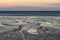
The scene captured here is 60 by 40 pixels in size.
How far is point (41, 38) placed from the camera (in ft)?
10.9

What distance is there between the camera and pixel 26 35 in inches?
138

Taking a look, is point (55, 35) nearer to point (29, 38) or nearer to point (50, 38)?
point (50, 38)

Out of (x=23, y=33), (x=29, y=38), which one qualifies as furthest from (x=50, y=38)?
(x=23, y=33)

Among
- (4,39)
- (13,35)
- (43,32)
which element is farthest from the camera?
(43,32)

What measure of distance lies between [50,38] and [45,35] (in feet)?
0.70

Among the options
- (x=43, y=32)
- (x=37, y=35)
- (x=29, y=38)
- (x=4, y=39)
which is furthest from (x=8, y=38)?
(x=43, y=32)

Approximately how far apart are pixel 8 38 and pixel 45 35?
78 cm

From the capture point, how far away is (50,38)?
3311 millimetres

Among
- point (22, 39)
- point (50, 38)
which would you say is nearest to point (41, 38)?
point (50, 38)

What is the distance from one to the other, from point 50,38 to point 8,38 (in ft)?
2.70

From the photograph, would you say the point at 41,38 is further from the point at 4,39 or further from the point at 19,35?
the point at 4,39

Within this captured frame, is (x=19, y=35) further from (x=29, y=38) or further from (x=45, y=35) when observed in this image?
(x=45, y=35)

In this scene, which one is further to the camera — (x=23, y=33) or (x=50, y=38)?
(x=23, y=33)

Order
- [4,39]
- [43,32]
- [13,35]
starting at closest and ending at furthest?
[4,39]
[13,35]
[43,32]
